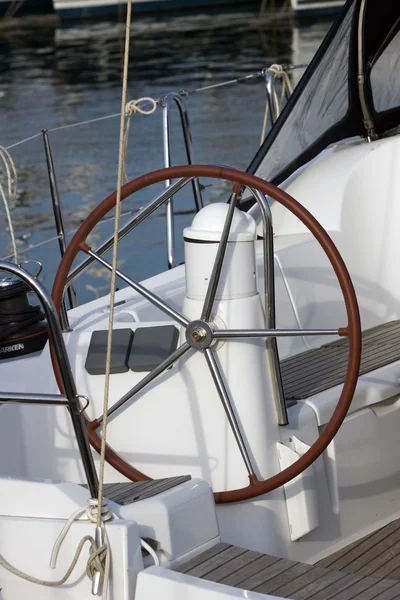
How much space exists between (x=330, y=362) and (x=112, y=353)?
79cm

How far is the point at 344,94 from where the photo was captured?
3861 mm

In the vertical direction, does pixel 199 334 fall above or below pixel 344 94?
A: below

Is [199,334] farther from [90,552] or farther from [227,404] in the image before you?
[90,552]

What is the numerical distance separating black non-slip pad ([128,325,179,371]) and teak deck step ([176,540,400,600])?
559 mm

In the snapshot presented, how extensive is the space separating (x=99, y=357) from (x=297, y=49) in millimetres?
21565

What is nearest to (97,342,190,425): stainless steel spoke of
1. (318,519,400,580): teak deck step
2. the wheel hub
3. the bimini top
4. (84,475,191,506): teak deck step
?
the wheel hub

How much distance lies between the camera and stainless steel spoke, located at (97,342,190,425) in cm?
252

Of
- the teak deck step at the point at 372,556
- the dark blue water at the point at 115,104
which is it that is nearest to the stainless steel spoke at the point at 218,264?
the teak deck step at the point at 372,556

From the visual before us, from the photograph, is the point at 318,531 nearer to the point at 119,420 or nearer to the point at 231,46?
the point at 119,420

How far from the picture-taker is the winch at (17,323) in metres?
3.08

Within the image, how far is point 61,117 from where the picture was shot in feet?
53.2

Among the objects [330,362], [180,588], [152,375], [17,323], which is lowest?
[180,588]

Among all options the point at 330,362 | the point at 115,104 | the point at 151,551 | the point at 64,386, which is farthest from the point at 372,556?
the point at 115,104

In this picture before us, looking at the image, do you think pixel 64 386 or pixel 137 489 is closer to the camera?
pixel 64 386
